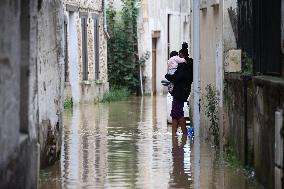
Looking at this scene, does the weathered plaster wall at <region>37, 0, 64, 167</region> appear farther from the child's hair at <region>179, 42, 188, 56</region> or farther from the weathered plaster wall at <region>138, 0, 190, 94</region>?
the weathered plaster wall at <region>138, 0, 190, 94</region>

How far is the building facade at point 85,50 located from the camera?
3161 cm

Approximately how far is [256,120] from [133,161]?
9.53 ft

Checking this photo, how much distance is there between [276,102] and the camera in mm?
10297

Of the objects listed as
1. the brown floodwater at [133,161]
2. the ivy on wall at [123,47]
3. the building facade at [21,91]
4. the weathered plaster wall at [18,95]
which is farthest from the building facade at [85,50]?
the weathered plaster wall at [18,95]

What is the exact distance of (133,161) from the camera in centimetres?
1430

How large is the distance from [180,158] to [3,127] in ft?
21.1

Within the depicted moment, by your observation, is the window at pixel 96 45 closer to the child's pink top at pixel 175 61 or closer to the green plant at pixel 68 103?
the green plant at pixel 68 103

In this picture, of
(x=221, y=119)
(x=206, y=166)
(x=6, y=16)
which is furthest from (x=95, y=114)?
(x=6, y=16)

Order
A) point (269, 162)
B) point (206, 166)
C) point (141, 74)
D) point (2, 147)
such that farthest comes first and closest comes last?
point (141, 74)
point (206, 166)
point (269, 162)
point (2, 147)

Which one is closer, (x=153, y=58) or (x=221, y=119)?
(x=221, y=119)

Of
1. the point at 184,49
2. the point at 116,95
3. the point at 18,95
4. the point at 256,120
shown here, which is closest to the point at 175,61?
the point at 184,49

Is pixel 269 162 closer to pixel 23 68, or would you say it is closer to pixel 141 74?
pixel 23 68

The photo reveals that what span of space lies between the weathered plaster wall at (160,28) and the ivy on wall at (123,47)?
701mm

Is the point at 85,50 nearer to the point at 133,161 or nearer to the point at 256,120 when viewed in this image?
the point at 133,161
